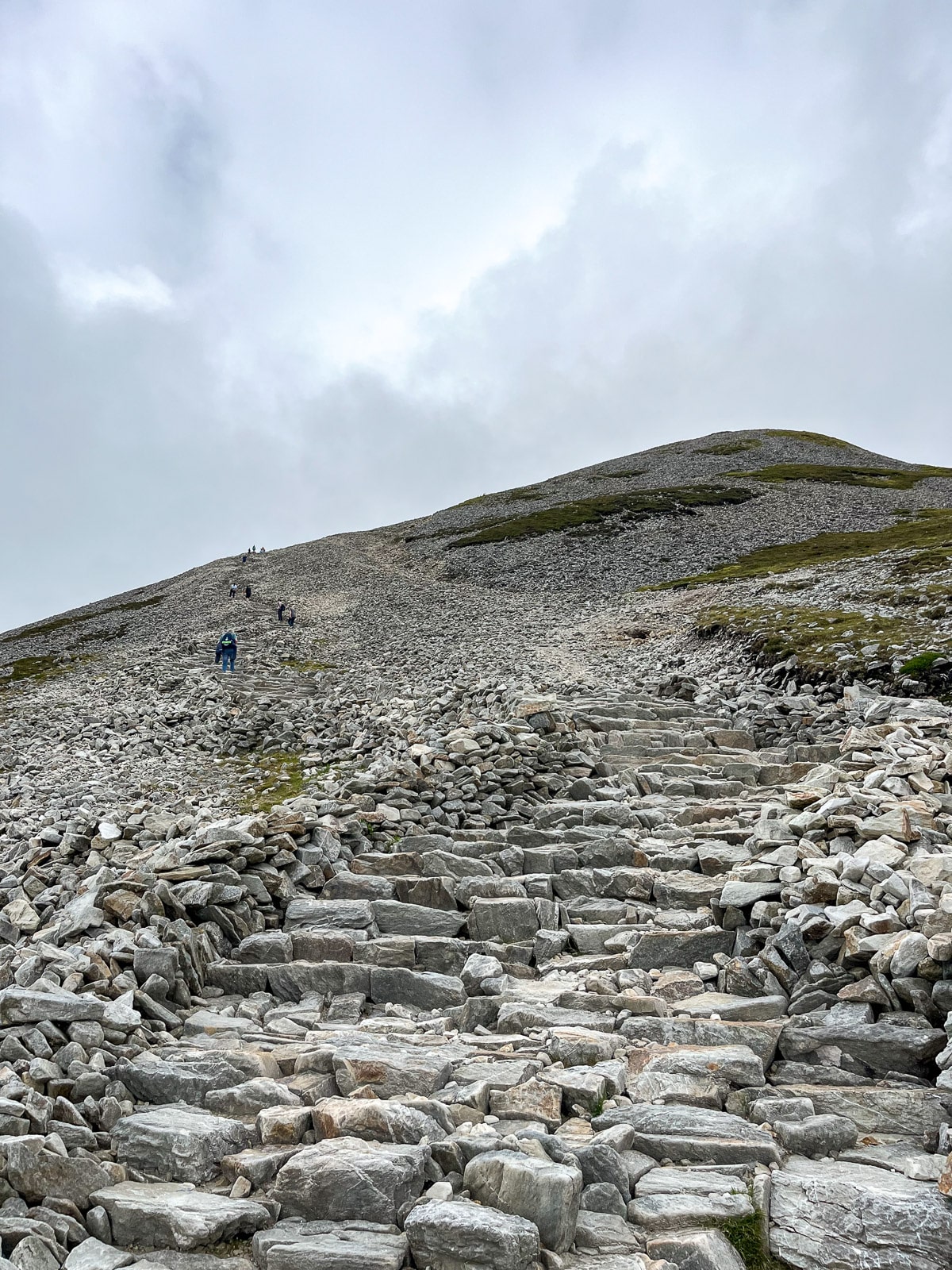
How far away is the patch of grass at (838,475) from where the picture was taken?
113 metres

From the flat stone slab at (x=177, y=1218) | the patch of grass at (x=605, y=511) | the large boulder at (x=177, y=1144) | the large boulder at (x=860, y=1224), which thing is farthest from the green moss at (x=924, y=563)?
the patch of grass at (x=605, y=511)

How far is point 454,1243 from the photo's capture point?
212 inches

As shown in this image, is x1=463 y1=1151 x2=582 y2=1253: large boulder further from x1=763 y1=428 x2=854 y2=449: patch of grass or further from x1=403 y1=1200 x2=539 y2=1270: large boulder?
x1=763 y1=428 x2=854 y2=449: patch of grass

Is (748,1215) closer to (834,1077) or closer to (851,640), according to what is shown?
(834,1077)

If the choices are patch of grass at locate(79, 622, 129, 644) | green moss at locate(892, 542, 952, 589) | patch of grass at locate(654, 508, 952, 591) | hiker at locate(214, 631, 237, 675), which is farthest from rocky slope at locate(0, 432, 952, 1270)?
patch of grass at locate(79, 622, 129, 644)

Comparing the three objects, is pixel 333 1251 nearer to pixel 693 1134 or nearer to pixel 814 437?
pixel 693 1134

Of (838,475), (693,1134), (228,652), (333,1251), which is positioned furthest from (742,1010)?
(838,475)

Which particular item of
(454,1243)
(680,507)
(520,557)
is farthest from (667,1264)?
(680,507)

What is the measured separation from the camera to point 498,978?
10.3m

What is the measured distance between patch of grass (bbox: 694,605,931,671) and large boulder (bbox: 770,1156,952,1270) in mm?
21115

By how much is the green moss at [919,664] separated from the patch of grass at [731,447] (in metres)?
126

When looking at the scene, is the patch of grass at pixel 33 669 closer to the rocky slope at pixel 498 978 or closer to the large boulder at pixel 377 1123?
the rocky slope at pixel 498 978

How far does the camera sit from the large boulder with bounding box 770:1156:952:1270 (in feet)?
17.9

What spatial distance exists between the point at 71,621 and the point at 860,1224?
8955cm
